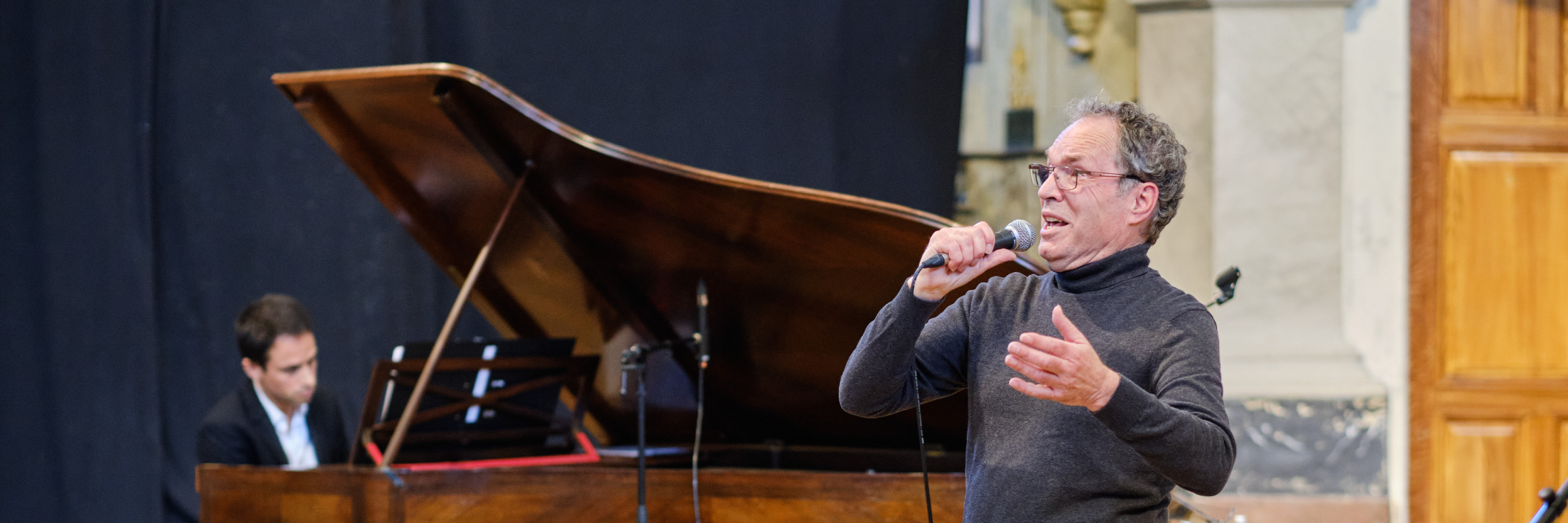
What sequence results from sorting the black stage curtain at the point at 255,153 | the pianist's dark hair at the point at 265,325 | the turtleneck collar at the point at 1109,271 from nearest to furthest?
the turtleneck collar at the point at 1109,271 → the pianist's dark hair at the point at 265,325 → the black stage curtain at the point at 255,153

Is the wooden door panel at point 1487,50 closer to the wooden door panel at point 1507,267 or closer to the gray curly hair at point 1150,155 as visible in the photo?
the wooden door panel at point 1507,267

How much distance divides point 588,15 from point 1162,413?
3.18m

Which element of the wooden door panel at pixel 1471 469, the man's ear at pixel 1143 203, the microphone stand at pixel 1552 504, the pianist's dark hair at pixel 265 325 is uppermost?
Result: the man's ear at pixel 1143 203

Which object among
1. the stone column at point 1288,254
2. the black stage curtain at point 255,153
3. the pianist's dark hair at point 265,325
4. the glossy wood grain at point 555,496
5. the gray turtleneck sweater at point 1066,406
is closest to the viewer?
the gray turtleneck sweater at point 1066,406

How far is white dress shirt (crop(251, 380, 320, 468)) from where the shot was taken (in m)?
3.21

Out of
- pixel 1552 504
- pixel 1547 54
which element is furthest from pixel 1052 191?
pixel 1547 54

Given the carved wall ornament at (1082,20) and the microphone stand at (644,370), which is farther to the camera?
the carved wall ornament at (1082,20)

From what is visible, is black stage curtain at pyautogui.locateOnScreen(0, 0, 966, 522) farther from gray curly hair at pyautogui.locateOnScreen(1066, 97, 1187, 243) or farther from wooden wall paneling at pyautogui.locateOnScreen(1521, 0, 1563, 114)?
gray curly hair at pyautogui.locateOnScreen(1066, 97, 1187, 243)

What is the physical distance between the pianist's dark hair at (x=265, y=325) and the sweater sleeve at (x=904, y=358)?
2137 mm

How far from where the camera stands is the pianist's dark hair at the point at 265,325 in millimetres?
3119

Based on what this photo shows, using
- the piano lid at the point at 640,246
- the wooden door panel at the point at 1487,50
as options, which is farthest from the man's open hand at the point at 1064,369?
the wooden door panel at the point at 1487,50

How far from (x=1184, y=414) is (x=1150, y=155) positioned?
0.36 m

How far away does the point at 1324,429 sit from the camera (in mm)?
3746

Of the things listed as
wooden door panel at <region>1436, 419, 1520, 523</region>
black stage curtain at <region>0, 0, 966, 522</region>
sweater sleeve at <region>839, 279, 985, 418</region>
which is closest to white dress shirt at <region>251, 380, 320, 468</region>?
black stage curtain at <region>0, 0, 966, 522</region>
